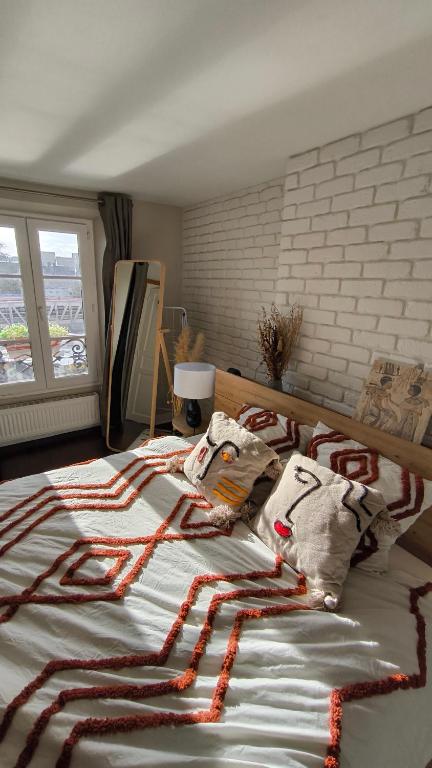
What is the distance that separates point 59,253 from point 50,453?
180 centimetres

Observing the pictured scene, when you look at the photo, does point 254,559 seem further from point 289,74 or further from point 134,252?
point 134,252

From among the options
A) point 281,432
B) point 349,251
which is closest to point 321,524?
point 281,432

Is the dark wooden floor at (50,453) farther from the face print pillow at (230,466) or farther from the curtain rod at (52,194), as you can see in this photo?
the curtain rod at (52,194)

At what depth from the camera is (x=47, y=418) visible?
10.1 feet

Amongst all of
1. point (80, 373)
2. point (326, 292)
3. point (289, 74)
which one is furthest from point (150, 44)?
point (80, 373)

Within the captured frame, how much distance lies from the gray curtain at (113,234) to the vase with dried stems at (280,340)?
1743mm

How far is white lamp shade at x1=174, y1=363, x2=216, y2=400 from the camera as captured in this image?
2.28 meters

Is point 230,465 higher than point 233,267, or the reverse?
point 233,267

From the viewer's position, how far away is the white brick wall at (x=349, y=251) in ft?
4.34

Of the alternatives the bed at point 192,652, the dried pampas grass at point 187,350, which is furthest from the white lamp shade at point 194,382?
the bed at point 192,652

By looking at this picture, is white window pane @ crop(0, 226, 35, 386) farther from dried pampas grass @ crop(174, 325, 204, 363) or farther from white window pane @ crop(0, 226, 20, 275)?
dried pampas grass @ crop(174, 325, 204, 363)

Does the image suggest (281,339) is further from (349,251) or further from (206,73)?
(206,73)

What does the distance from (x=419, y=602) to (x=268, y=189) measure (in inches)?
91.4

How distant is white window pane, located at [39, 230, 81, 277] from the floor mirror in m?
0.46
